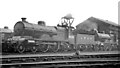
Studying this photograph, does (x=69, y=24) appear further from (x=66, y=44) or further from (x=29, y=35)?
(x=29, y=35)

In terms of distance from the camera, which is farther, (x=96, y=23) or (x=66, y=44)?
(x=96, y=23)

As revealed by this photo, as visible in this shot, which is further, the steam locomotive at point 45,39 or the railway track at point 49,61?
the steam locomotive at point 45,39

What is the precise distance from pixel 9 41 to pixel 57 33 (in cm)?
529

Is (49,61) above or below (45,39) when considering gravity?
below

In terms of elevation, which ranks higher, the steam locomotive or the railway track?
the steam locomotive

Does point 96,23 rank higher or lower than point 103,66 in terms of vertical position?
higher

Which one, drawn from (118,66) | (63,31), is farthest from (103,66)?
(63,31)

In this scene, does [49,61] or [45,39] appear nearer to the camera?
[49,61]

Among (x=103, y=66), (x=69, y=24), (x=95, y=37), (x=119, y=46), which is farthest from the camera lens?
(x=119, y=46)

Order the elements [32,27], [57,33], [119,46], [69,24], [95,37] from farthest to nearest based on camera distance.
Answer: [119,46] → [95,37] → [69,24] → [57,33] → [32,27]

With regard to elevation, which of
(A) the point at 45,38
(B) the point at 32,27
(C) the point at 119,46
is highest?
(B) the point at 32,27

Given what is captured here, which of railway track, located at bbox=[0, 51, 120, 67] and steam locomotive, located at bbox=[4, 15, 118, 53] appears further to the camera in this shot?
Answer: steam locomotive, located at bbox=[4, 15, 118, 53]

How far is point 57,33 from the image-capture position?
58.4 feet

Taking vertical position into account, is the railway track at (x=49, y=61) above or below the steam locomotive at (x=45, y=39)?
below
